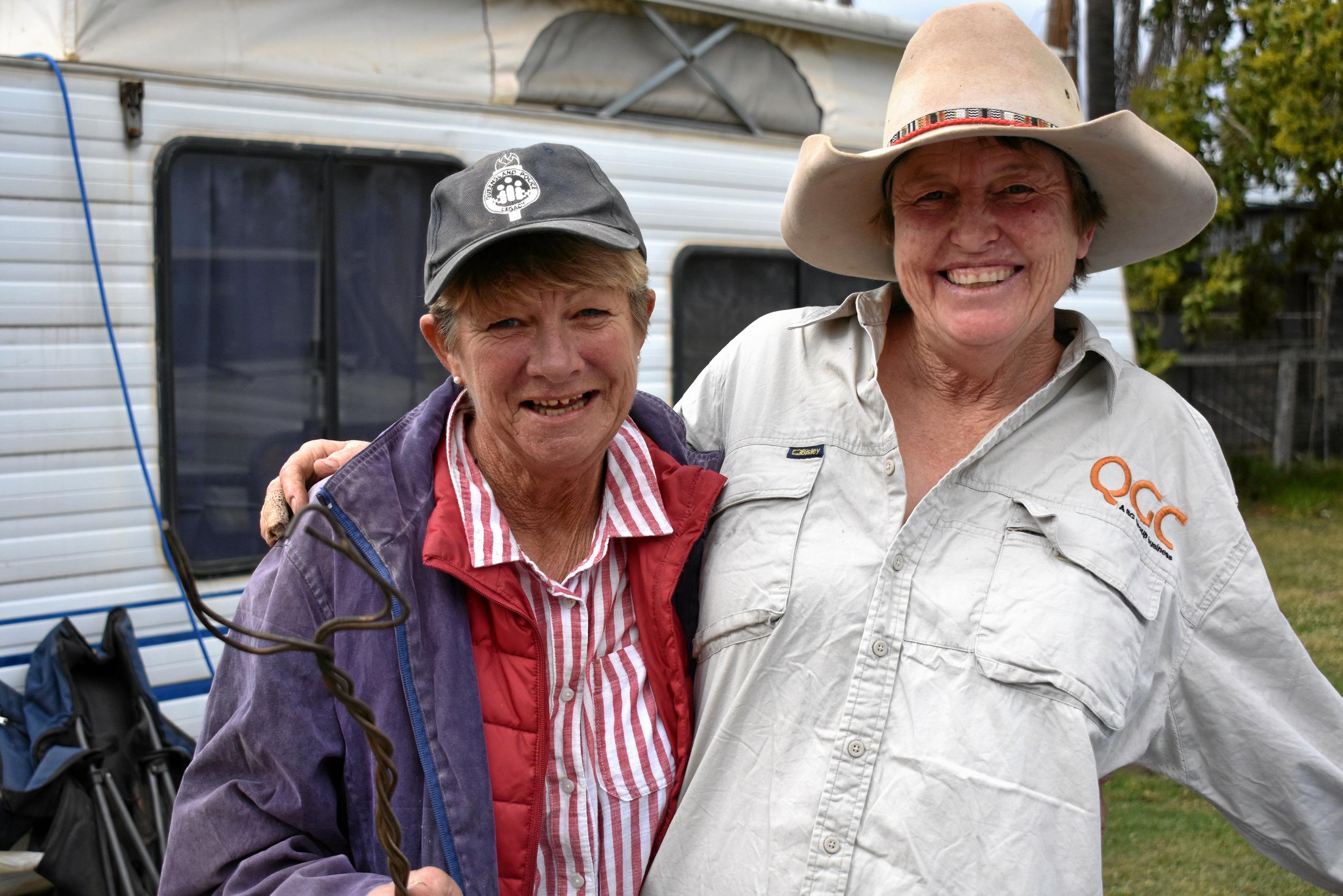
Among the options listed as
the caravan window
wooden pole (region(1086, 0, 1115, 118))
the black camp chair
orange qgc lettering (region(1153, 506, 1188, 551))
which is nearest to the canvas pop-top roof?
the caravan window

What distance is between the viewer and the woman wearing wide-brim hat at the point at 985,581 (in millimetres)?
1871

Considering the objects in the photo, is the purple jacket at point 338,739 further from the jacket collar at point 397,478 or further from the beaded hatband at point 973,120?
the beaded hatband at point 973,120

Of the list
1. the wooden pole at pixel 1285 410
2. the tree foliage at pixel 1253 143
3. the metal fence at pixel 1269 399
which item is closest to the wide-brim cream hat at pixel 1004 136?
the tree foliage at pixel 1253 143

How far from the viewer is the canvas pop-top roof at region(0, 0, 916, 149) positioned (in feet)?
12.3

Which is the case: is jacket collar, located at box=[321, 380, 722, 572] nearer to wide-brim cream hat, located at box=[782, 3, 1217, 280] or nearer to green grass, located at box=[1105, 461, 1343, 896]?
wide-brim cream hat, located at box=[782, 3, 1217, 280]

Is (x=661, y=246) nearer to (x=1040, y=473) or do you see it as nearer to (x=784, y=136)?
(x=784, y=136)

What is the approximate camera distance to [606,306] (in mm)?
1905

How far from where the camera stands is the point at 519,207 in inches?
69.7

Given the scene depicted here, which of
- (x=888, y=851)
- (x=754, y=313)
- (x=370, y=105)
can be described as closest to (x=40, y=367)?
(x=370, y=105)

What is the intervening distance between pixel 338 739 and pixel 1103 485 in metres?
1.36

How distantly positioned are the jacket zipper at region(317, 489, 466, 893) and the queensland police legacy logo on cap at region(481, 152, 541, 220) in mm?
542

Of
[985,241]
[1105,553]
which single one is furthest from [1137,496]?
[985,241]

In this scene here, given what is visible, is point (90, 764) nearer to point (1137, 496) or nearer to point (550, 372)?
point (550, 372)

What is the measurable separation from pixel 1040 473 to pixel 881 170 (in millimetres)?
699
